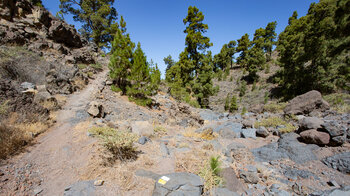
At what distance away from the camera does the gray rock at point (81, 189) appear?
2.46m

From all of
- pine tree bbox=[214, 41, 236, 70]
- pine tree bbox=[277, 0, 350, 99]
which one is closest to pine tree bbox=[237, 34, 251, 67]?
pine tree bbox=[214, 41, 236, 70]

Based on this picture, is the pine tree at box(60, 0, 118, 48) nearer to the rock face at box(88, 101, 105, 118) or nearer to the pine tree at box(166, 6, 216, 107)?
the pine tree at box(166, 6, 216, 107)

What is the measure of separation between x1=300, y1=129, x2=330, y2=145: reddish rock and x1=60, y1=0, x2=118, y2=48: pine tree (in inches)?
1025

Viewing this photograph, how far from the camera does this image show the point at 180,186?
99.4 inches

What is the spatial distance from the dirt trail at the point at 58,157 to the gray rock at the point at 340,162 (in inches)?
267

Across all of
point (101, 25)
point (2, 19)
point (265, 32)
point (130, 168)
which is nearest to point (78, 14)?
point (101, 25)

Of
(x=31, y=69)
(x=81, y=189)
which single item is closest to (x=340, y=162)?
(x=81, y=189)

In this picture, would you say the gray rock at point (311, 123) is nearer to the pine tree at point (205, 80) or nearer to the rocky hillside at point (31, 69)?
the rocky hillside at point (31, 69)

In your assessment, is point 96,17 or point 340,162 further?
point 96,17

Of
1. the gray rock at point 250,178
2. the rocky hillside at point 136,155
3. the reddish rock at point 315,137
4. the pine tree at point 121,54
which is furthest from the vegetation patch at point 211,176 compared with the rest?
the pine tree at point 121,54

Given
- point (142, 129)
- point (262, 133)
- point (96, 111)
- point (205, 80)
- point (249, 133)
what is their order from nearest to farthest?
point (142, 129) < point (96, 111) < point (262, 133) < point (249, 133) < point (205, 80)

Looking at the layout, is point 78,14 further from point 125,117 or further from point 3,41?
point 125,117

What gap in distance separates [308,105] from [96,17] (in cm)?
2871

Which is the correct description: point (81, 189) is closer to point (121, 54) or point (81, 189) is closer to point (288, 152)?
point (288, 152)
